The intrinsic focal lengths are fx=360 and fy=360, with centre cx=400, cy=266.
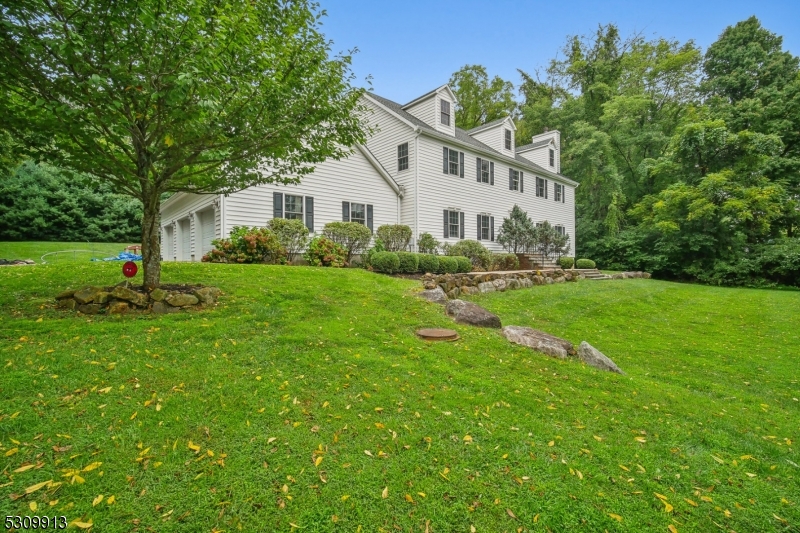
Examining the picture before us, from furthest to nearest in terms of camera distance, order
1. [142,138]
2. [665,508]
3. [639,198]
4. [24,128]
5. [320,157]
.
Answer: [639,198]
[320,157]
[142,138]
[24,128]
[665,508]

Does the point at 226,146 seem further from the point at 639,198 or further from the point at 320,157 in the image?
the point at 639,198

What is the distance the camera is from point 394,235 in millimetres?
13461

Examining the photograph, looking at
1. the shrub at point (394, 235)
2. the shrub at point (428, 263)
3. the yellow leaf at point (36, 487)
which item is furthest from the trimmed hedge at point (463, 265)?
the yellow leaf at point (36, 487)

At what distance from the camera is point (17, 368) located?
132 inches

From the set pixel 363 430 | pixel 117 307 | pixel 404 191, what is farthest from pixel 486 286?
pixel 117 307

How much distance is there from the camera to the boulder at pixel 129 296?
5.14 m

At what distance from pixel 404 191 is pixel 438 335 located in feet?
35.2

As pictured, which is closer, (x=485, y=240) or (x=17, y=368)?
(x=17, y=368)

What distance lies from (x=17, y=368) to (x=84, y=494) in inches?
83.6

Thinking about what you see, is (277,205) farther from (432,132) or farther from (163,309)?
(432,132)

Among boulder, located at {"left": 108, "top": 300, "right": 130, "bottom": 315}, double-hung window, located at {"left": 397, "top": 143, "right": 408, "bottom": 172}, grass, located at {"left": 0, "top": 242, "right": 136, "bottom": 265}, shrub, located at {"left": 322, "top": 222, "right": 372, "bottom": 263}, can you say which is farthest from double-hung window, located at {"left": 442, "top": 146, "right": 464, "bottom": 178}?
grass, located at {"left": 0, "top": 242, "right": 136, "bottom": 265}

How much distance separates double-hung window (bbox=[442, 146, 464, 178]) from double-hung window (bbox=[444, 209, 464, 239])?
1.77 m

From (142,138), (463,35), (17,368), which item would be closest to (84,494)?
(17,368)

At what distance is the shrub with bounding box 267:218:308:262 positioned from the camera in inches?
430
